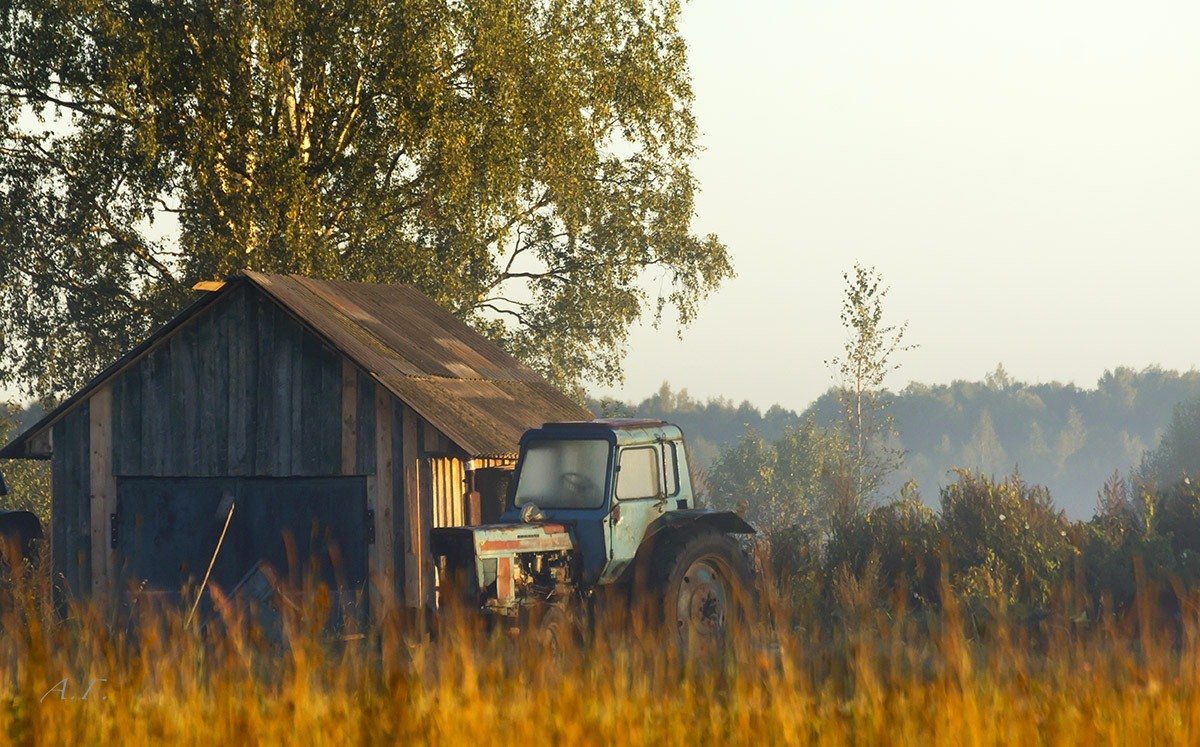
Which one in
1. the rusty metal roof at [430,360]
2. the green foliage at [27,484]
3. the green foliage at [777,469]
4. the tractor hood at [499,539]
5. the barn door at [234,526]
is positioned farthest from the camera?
the green foliage at [777,469]

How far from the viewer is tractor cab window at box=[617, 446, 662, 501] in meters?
14.0

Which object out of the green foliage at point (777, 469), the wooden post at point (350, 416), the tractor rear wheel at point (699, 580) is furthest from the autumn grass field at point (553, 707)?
the green foliage at point (777, 469)

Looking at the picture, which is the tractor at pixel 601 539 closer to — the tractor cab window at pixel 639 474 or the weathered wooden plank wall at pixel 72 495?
the tractor cab window at pixel 639 474

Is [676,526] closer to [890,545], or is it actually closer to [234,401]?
[890,545]

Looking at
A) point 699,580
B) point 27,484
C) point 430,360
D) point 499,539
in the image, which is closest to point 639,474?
point 699,580

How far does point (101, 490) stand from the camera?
60.8ft

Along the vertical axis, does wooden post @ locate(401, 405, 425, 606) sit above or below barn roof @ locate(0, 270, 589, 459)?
below

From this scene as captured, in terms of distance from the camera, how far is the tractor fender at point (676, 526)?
13805mm

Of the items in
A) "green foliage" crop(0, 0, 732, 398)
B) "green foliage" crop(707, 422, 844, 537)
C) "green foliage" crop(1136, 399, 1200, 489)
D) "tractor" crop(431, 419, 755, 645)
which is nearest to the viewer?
"tractor" crop(431, 419, 755, 645)

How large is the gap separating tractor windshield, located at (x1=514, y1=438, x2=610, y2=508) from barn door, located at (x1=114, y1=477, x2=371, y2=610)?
11.6 ft

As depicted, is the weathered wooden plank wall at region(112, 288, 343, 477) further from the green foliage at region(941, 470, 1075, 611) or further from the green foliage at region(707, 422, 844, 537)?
the green foliage at region(707, 422, 844, 537)

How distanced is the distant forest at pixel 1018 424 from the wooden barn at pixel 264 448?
518ft

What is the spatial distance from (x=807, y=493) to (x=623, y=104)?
69.3 m

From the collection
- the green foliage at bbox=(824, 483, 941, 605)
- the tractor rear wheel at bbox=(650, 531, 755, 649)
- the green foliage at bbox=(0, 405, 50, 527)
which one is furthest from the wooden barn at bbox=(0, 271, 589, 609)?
the green foliage at bbox=(0, 405, 50, 527)
